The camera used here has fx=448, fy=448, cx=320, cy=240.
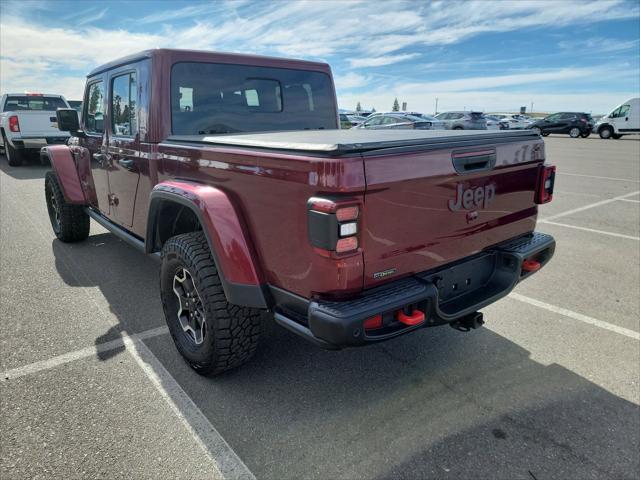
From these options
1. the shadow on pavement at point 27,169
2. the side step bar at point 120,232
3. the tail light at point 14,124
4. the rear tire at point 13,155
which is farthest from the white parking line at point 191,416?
the rear tire at point 13,155

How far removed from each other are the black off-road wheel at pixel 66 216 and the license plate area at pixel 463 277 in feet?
14.5

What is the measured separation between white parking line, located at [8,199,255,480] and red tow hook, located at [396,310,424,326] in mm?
1003

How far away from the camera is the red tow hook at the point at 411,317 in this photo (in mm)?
2113

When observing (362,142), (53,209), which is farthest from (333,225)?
(53,209)

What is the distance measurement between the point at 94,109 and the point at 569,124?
31644mm

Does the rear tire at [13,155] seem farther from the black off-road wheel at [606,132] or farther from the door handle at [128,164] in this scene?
the black off-road wheel at [606,132]

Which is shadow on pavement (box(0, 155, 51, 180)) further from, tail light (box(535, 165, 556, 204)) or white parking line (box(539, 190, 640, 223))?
tail light (box(535, 165, 556, 204))

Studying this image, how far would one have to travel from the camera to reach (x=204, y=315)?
8.63ft

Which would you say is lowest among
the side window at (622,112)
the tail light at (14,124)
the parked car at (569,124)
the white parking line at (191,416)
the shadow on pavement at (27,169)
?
the white parking line at (191,416)

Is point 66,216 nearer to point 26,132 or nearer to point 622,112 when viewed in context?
point 26,132

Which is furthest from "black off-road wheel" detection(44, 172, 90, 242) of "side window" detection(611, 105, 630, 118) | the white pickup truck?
"side window" detection(611, 105, 630, 118)

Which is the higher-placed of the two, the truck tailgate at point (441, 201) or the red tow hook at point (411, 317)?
the truck tailgate at point (441, 201)

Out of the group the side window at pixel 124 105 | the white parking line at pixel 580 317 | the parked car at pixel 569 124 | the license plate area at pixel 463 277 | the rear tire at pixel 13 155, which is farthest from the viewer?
the parked car at pixel 569 124

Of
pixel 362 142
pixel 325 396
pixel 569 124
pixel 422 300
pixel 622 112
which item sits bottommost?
pixel 325 396
